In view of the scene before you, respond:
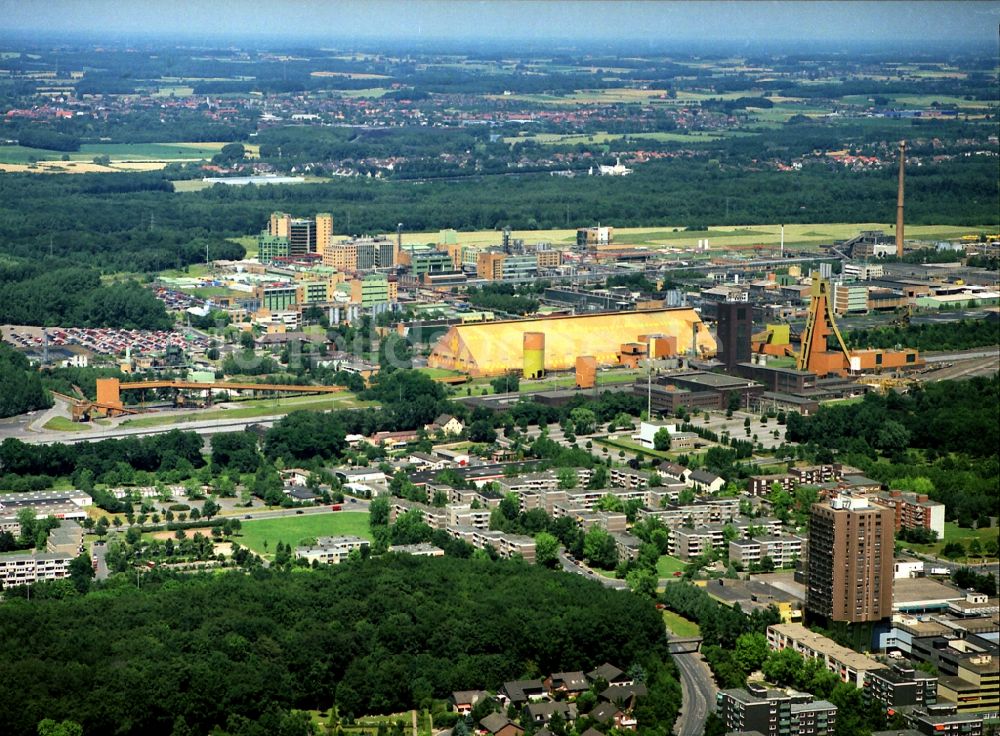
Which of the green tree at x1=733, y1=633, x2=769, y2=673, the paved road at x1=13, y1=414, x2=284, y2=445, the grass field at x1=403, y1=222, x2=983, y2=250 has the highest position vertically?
the green tree at x1=733, y1=633, x2=769, y2=673

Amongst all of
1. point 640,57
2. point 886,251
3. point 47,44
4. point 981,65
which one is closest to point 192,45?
point 640,57

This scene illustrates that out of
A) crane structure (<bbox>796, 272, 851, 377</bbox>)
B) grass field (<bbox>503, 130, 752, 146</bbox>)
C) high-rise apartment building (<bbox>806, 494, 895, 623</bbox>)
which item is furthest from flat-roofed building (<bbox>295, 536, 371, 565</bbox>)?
grass field (<bbox>503, 130, 752, 146</bbox>)

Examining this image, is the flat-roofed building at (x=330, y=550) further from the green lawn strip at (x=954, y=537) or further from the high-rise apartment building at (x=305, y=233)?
the high-rise apartment building at (x=305, y=233)

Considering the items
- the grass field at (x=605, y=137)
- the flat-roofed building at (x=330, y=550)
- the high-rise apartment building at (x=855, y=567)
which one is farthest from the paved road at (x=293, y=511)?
the grass field at (x=605, y=137)

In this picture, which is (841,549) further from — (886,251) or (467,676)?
(886,251)

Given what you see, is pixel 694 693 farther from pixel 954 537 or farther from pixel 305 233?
pixel 305 233

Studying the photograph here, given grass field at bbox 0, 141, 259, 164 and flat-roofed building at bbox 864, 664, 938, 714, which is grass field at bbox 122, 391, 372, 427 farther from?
grass field at bbox 0, 141, 259, 164
